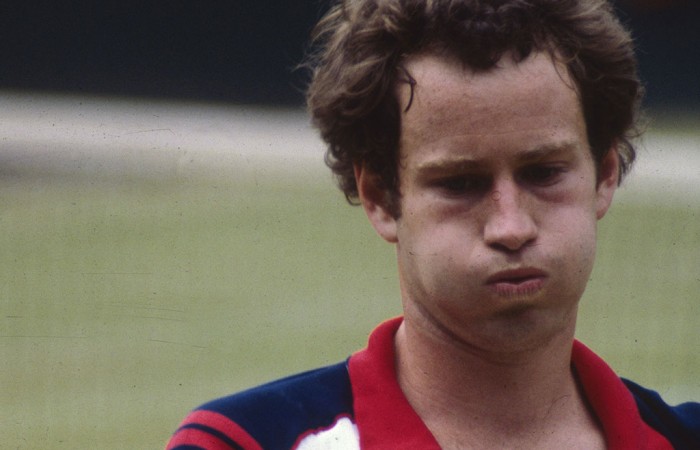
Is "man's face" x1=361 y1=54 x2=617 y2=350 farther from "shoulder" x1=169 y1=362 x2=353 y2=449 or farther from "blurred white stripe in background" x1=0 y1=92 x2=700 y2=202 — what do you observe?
"blurred white stripe in background" x1=0 y1=92 x2=700 y2=202

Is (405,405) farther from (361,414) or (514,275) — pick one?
(514,275)

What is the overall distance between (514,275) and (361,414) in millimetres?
289

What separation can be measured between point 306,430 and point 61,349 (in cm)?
456

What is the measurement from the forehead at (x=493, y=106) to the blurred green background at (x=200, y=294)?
3127 mm

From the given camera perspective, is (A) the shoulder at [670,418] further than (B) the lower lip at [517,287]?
Yes

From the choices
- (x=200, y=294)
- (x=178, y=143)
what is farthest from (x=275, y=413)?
(x=178, y=143)

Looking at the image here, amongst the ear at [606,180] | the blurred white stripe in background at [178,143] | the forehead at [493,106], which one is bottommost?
the blurred white stripe in background at [178,143]

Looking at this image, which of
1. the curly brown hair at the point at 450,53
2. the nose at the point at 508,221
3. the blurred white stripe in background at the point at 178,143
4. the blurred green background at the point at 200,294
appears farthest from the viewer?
the blurred white stripe in background at the point at 178,143

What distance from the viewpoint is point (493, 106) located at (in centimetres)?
160

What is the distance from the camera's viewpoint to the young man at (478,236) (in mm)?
1602

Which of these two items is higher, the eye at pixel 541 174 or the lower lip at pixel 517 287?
the eye at pixel 541 174

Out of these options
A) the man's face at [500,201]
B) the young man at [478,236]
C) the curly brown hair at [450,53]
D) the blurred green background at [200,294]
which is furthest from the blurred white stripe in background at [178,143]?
the man's face at [500,201]

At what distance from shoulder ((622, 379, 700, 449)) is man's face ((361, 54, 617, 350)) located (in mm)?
237

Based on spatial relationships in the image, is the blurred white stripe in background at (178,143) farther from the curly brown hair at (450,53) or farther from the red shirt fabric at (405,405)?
the red shirt fabric at (405,405)
